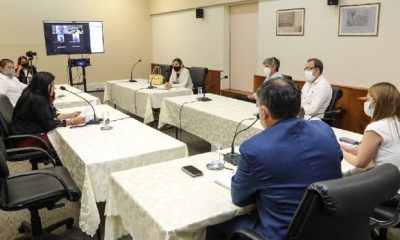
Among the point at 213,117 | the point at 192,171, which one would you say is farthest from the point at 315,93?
the point at 192,171

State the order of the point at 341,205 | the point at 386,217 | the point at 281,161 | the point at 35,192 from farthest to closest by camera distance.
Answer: the point at 35,192, the point at 386,217, the point at 281,161, the point at 341,205

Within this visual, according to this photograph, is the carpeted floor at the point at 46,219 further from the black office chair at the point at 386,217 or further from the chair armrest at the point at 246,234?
the black office chair at the point at 386,217

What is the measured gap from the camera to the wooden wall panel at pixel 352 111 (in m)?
4.20

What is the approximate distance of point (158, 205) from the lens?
1496 millimetres

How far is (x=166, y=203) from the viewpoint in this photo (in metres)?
1.51

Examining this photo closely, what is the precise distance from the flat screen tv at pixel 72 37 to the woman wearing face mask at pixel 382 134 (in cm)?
594

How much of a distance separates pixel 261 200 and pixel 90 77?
24.0 ft

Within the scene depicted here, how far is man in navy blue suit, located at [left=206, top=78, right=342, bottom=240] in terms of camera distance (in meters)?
1.29

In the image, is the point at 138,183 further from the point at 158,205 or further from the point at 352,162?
the point at 352,162

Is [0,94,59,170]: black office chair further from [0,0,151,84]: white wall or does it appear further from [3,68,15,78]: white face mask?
[0,0,151,84]: white wall

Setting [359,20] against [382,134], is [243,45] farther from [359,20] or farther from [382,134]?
[382,134]

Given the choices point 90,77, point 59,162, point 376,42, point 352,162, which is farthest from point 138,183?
point 90,77

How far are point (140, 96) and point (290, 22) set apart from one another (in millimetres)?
2377

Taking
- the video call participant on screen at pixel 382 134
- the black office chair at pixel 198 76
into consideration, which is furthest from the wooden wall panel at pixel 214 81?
the video call participant on screen at pixel 382 134
